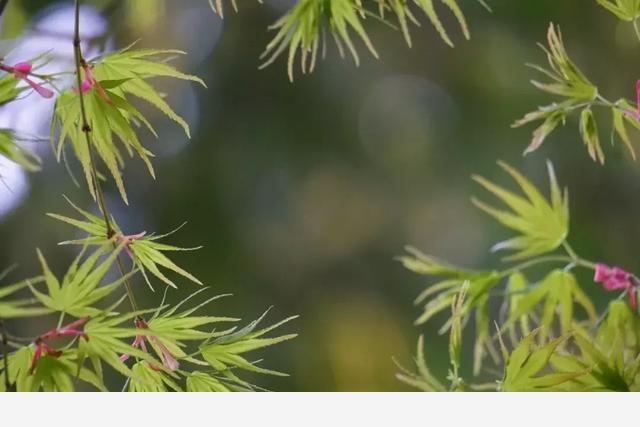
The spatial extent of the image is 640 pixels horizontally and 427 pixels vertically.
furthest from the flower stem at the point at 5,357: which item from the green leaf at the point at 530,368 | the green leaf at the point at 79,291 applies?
the green leaf at the point at 530,368

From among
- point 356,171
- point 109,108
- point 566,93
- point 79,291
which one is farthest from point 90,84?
point 356,171

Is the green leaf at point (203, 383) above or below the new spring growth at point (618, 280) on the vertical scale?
below

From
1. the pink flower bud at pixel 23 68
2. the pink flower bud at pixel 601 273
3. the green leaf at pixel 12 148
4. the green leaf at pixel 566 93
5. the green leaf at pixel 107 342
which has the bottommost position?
the green leaf at pixel 107 342

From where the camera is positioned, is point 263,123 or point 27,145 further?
point 263,123

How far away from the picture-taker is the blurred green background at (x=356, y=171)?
2.64 ft

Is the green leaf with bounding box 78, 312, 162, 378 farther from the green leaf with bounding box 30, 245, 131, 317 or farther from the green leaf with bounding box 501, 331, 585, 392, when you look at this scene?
the green leaf with bounding box 501, 331, 585, 392

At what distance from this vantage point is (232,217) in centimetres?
92

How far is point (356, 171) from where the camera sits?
36.2 inches

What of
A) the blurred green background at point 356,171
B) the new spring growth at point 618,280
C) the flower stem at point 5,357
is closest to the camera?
the flower stem at point 5,357

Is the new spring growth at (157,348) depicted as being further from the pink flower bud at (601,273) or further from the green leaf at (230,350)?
the pink flower bud at (601,273)

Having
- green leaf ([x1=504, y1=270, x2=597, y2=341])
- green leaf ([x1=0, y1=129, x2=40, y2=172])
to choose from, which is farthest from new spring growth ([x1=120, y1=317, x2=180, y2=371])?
green leaf ([x1=504, y1=270, x2=597, y2=341])
